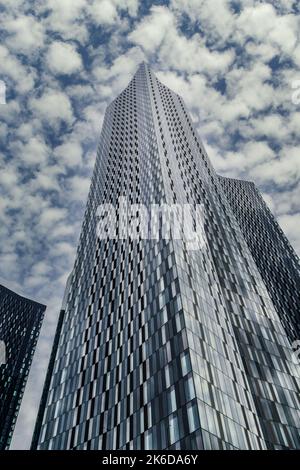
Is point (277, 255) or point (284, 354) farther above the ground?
point (277, 255)

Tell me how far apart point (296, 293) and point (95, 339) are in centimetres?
7419

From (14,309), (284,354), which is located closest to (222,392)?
(284,354)

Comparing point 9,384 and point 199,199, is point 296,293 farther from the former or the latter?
point 9,384

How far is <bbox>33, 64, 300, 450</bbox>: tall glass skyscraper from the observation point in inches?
1613

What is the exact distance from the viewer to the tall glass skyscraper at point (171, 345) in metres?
41.0
